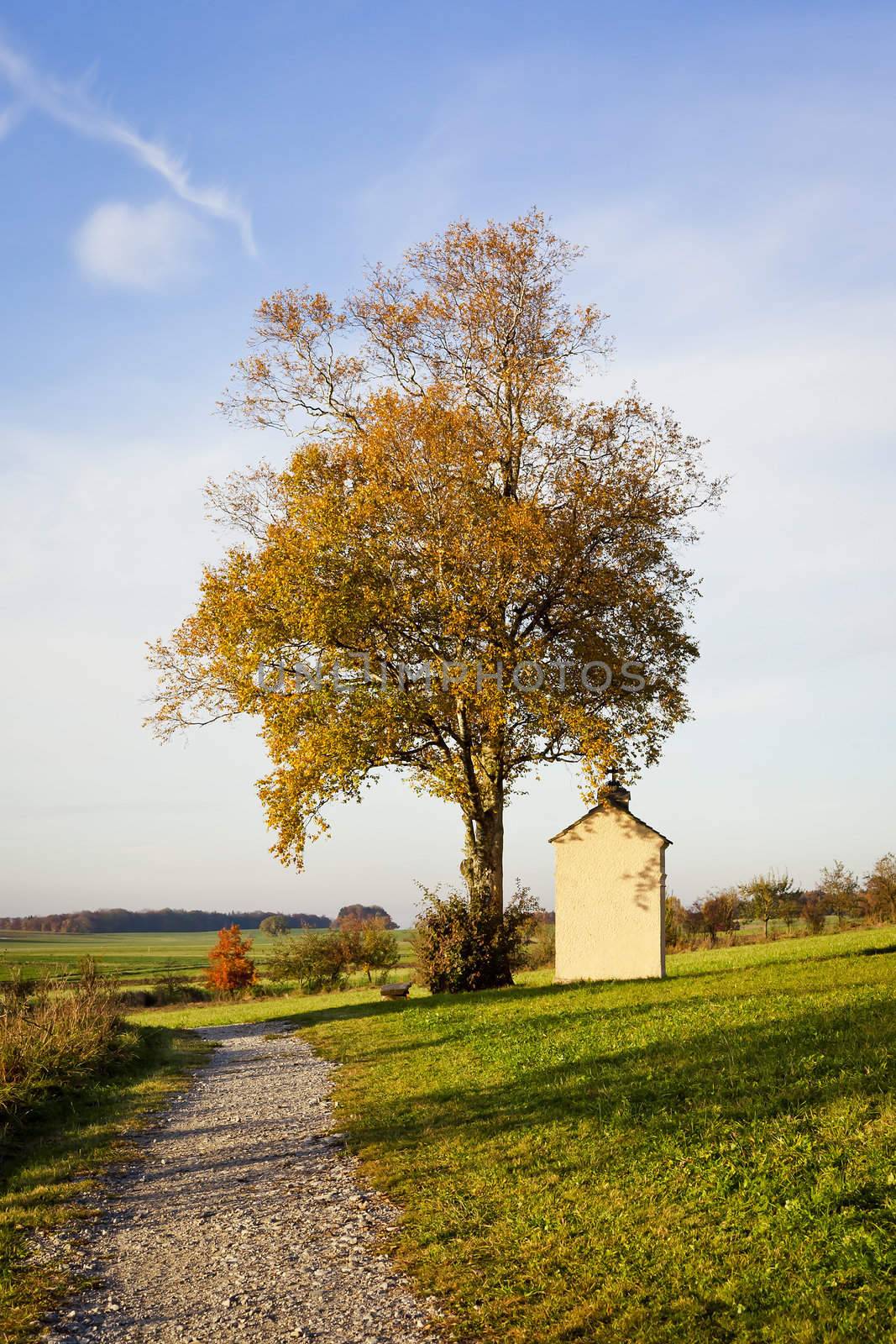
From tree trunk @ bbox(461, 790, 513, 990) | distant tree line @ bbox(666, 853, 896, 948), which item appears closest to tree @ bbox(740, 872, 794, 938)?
distant tree line @ bbox(666, 853, 896, 948)

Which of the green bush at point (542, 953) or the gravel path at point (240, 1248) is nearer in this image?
the gravel path at point (240, 1248)

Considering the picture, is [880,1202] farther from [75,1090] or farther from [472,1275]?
[75,1090]

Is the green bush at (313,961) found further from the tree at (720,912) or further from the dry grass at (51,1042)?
the dry grass at (51,1042)

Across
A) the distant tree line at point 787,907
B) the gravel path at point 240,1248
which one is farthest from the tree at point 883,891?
the gravel path at point 240,1248

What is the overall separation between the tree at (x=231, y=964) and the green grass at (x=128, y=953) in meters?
1.41

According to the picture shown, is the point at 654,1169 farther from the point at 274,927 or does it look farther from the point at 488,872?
the point at 274,927

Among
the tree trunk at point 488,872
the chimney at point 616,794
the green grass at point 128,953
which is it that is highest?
the chimney at point 616,794

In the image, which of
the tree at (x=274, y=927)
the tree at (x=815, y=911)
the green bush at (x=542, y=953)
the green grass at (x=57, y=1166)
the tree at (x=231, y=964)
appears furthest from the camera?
the tree at (x=274, y=927)

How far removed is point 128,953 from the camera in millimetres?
122188

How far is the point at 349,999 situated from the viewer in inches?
1390

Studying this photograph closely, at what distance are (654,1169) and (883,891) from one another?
4151cm

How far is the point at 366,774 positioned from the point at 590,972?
7583 mm

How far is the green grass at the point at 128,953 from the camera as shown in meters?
55.3

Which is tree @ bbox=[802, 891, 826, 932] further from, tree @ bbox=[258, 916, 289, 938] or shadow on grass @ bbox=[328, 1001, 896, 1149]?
shadow on grass @ bbox=[328, 1001, 896, 1149]
